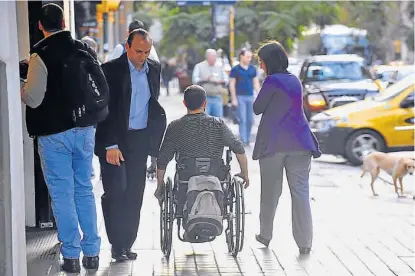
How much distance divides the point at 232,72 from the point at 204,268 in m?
9.75

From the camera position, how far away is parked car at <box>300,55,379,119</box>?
60.5ft

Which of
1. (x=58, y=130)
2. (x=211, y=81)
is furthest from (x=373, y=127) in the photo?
(x=58, y=130)

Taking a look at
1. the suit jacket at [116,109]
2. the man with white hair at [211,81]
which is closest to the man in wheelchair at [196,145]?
the suit jacket at [116,109]

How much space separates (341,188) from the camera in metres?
12.1

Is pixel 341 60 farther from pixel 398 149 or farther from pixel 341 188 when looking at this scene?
pixel 341 188

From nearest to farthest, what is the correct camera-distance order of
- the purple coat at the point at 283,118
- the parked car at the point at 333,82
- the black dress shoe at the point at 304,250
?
the purple coat at the point at 283,118 < the black dress shoe at the point at 304,250 < the parked car at the point at 333,82

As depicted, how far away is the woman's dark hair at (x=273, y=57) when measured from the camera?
7586 millimetres

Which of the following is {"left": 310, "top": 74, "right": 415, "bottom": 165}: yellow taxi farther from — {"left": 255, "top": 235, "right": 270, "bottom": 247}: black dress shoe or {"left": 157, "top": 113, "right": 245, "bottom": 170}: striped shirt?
{"left": 157, "top": 113, "right": 245, "bottom": 170}: striped shirt

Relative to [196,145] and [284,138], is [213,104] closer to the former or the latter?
[284,138]

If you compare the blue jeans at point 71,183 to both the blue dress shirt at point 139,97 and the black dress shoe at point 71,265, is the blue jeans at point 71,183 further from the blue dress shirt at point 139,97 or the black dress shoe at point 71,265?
the blue dress shirt at point 139,97

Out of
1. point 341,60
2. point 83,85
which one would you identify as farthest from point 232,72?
point 83,85

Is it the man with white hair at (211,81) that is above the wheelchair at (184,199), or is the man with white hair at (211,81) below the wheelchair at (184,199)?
above

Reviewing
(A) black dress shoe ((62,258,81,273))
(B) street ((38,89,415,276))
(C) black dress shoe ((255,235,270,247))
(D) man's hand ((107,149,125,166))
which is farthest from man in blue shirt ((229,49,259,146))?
(A) black dress shoe ((62,258,81,273))

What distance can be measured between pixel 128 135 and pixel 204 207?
0.84 m
